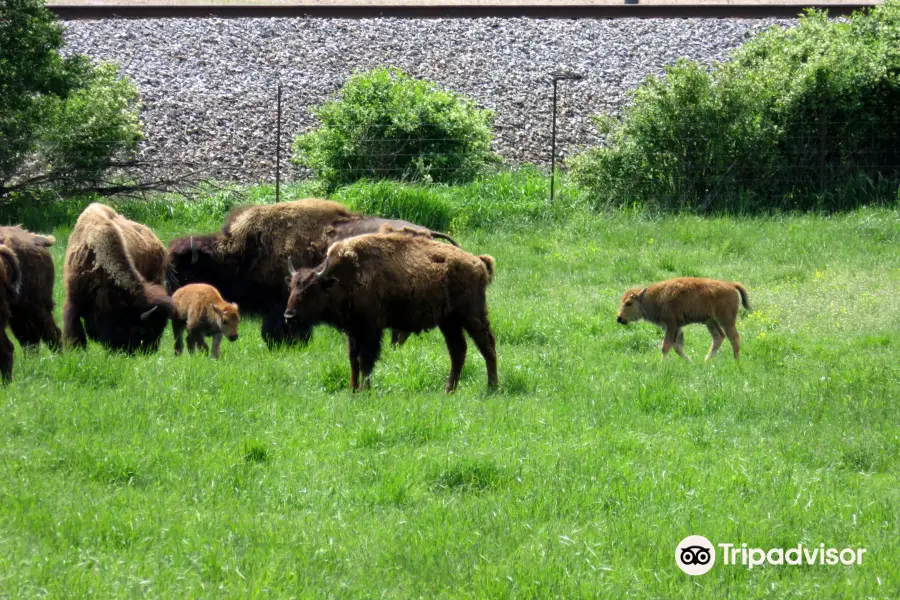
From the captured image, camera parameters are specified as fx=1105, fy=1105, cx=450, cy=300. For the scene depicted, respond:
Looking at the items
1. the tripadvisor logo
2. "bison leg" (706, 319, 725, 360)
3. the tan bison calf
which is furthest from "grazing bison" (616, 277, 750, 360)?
the tripadvisor logo

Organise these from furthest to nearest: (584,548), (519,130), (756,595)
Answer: (519,130) < (584,548) < (756,595)

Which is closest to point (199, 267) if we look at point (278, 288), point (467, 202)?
point (278, 288)

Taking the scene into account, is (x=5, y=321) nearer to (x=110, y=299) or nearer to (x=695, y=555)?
(x=110, y=299)

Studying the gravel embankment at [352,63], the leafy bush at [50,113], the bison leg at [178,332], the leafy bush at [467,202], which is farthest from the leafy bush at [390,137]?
the bison leg at [178,332]

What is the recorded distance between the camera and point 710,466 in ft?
25.7

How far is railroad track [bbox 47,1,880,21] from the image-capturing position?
30.2 metres

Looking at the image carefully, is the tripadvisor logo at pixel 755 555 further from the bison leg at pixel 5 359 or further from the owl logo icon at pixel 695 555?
the bison leg at pixel 5 359

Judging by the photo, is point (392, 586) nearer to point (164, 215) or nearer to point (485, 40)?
point (164, 215)

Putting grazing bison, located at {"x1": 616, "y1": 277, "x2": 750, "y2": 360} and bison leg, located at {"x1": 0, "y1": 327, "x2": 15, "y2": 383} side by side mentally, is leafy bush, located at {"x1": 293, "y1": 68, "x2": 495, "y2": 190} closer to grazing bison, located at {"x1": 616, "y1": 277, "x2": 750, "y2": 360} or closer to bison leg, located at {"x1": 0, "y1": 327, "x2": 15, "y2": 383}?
grazing bison, located at {"x1": 616, "y1": 277, "x2": 750, "y2": 360}

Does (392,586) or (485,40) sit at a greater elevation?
Result: (485,40)

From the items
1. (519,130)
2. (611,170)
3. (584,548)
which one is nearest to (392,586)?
(584,548)

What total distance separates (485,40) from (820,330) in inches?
721

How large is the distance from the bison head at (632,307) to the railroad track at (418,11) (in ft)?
63.6

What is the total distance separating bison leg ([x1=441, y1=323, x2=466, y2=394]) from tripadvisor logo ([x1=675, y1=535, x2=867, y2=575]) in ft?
14.3
